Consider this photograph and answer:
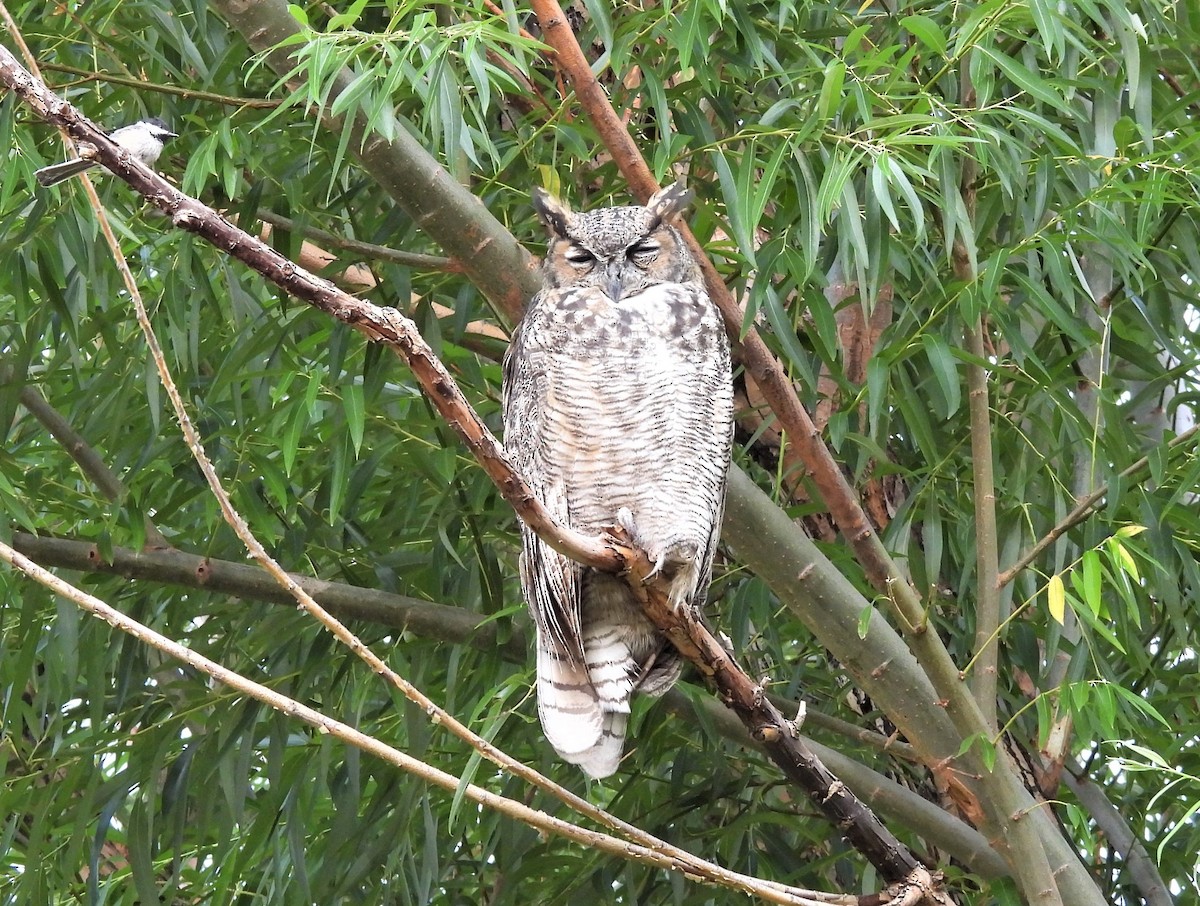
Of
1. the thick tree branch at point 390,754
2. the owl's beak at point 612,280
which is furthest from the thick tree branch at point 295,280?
Result: the owl's beak at point 612,280

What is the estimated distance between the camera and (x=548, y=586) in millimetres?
2162

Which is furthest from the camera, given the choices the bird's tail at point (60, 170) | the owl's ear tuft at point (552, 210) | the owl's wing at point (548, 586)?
the owl's ear tuft at point (552, 210)

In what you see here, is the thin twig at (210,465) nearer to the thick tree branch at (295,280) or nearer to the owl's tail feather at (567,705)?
the thick tree branch at (295,280)

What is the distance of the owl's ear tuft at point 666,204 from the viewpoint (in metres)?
2.13

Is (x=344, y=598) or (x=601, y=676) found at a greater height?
(x=344, y=598)

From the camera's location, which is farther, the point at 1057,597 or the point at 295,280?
the point at 1057,597

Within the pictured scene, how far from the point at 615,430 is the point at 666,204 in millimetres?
354

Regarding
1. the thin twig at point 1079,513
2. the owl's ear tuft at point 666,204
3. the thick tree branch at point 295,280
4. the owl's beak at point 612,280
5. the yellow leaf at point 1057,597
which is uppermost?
the thick tree branch at point 295,280

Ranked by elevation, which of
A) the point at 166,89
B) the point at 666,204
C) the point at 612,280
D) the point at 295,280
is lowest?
the point at 612,280

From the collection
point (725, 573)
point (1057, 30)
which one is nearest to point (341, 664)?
point (725, 573)

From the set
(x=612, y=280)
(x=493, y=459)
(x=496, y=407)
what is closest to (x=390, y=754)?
A: (x=493, y=459)

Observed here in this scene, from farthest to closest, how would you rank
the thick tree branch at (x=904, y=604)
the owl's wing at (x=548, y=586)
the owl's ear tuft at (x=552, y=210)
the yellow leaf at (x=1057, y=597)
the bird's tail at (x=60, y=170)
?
the owl's ear tuft at (x=552, y=210) < the owl's wing at (x=548, y=586) < the thick tree branch at (x=904, y=604) < the yellow leaf at (x=1057, y=597) < the bird's tail at (x=60, y=170)

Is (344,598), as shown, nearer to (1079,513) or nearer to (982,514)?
(982,514)

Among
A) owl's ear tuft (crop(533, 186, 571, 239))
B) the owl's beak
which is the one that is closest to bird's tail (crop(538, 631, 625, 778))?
the owl's beak
